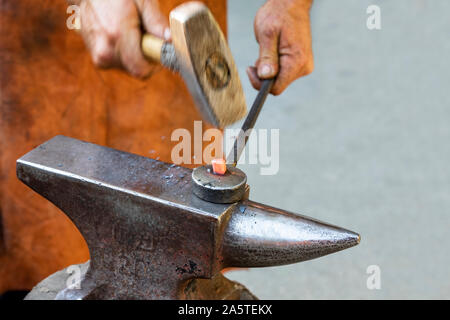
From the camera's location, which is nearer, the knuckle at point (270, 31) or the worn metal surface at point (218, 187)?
the worn metal surface at point (218, 187)

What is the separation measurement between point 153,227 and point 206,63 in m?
0.33

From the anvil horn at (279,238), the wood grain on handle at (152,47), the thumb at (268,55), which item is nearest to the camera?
the anvil horn at (279,238)

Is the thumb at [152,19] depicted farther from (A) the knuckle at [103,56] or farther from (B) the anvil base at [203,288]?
(B) the anvil base at [203,288]

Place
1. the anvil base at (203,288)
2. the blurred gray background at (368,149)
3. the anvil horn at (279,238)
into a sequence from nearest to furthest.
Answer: the anvil horn at (279,238) → the anvil base at (203,288) → the blurred gray background at (368,149)

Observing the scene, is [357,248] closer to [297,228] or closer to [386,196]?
[386,196]

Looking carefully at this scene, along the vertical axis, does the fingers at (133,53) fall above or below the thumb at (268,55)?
above

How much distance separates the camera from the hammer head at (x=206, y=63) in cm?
84

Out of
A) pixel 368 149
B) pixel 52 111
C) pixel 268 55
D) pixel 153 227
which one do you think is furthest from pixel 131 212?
pixel 368 149

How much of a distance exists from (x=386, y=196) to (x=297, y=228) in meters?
1.86

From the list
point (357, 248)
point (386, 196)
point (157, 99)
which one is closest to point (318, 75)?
point (386, 196)

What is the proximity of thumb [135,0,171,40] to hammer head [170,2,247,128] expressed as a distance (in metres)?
0.09

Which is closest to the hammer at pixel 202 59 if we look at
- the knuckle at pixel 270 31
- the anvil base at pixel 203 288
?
the anvil base at pixel 203 288

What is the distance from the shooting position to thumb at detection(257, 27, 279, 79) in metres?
1.37

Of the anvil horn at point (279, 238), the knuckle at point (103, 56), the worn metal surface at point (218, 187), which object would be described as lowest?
the anvil horn at point (279, 238)
